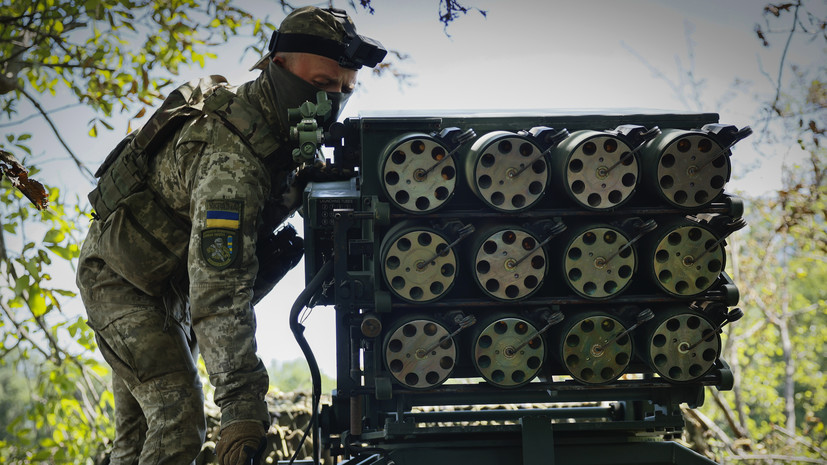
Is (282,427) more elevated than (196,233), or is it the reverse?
(196,233)

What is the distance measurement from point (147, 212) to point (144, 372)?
675 millimetres

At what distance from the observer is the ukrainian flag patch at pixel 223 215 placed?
2.74 m

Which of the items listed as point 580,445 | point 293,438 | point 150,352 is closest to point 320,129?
point 150,352

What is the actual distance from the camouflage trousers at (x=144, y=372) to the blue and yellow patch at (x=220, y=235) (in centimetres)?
66

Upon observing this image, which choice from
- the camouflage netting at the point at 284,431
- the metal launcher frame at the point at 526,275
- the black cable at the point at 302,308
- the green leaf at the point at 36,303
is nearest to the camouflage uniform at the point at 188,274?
the black cable at the point at 302,308

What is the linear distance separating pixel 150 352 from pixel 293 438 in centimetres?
165

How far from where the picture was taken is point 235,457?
8.50 ft

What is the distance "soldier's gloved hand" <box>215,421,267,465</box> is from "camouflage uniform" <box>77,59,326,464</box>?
4 cm

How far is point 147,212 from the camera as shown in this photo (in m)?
3.19

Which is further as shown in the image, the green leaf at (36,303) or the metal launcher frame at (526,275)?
the green leaf at (36,303)

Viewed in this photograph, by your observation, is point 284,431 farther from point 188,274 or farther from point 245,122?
point 245,122

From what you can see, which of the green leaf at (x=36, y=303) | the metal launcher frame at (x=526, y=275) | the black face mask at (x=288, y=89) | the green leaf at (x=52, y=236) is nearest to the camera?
the metal launcher frame at (x=526, y=275)

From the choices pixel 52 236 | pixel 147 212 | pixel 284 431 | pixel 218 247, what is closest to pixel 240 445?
pixel 218 247

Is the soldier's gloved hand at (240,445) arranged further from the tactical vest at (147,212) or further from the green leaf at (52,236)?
the green leaf at (52,236)
